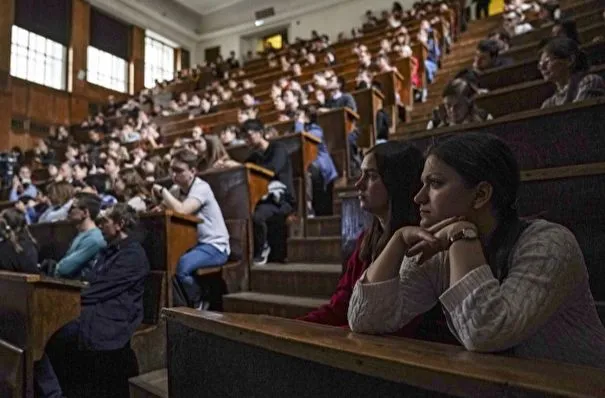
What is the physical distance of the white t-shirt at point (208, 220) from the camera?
1.43 metres

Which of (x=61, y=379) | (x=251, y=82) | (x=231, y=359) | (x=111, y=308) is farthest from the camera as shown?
(x=251, y=82)

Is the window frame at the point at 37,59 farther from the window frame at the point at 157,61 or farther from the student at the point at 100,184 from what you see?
the student at the point at 100,184

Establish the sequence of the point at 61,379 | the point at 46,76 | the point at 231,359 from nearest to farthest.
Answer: the point at 231,359, the point at 61,379, the point at 46,76

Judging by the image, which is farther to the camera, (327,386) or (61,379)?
(61,379)

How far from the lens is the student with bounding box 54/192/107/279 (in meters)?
1.39

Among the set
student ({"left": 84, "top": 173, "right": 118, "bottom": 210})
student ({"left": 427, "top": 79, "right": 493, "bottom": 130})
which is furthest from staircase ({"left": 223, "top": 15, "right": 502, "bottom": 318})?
student ({"left": 84, "top": 173, "right": 118, "bottom": 210})

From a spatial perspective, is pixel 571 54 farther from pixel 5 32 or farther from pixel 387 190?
pixel 5 32

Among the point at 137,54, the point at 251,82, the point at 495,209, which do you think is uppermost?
the point at 137,54

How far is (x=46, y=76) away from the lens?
5.37 meters

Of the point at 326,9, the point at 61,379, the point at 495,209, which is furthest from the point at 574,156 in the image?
the point at 326,9

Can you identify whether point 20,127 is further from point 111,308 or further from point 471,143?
point 471,143

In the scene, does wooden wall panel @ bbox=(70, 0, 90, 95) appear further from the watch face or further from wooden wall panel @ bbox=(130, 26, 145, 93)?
the watch face

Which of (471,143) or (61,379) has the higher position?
(471,143)

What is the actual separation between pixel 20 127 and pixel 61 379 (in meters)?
4.41
